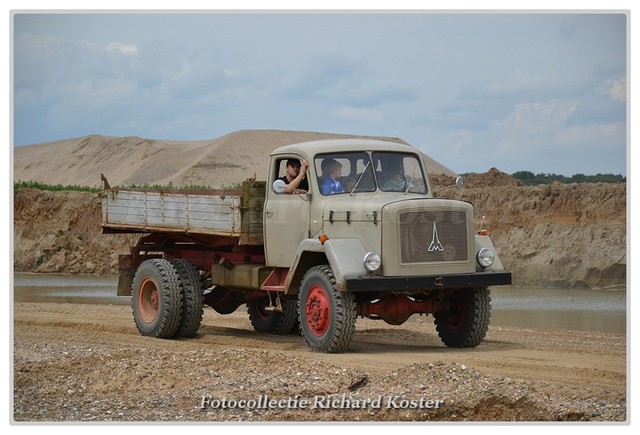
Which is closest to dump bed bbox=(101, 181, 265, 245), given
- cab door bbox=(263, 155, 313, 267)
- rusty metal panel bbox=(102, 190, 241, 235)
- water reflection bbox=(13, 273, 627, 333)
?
rusty metal panel bbox=(102, 190, 241, 235)

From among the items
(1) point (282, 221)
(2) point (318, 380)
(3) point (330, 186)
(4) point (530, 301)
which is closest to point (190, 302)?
(1) point (282, 221)

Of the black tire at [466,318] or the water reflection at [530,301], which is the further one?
the water reflection at [530,301]

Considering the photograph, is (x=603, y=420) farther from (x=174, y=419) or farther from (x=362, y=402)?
(x=174, y=419)

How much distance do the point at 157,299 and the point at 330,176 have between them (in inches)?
148

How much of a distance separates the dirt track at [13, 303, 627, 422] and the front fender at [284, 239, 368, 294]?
0.96 m

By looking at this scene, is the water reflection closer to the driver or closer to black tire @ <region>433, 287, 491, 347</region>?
black tire @ <region>433, 287, 491, 347</region>

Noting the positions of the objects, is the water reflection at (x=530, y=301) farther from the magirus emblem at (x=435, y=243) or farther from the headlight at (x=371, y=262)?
the headlight at (x=371, y=262)

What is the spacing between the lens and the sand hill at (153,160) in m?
66.4

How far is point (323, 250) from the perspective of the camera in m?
13.2

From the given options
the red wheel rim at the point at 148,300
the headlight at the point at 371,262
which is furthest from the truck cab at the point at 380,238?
the red wheel rim at the point at 148,300

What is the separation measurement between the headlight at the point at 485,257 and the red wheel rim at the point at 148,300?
5149 mm

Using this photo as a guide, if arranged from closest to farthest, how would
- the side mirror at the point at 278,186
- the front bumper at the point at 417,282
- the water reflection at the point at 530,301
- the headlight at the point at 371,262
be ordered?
1. the front bumper at the point at 417,282
2. the headlight at the point at 371,262
3. the side mirror at the point at 278,186
4. the water reflection at the point at 530,301

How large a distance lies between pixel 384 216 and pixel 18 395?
4835mm

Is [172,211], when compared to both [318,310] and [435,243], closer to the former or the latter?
[318,310]
